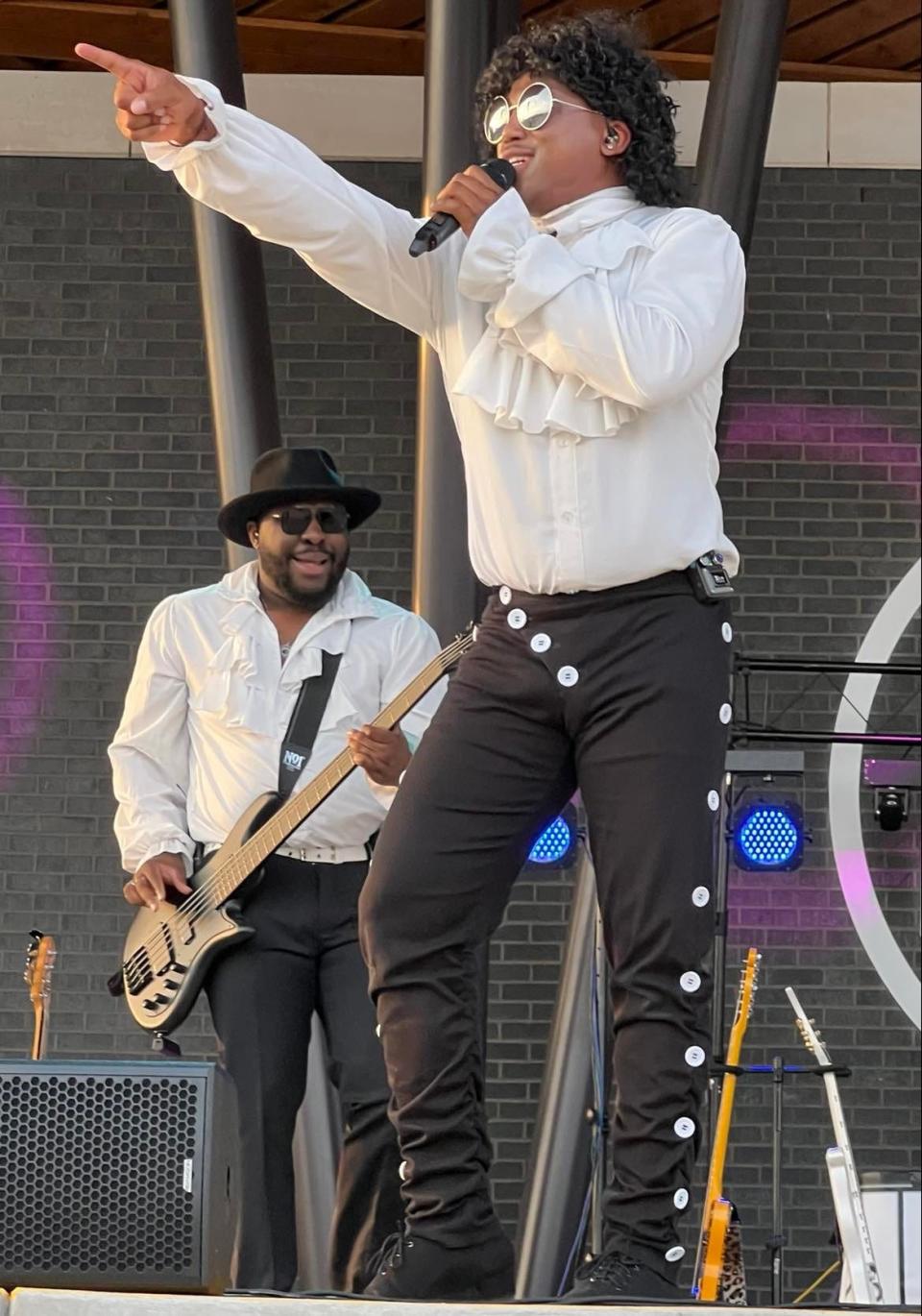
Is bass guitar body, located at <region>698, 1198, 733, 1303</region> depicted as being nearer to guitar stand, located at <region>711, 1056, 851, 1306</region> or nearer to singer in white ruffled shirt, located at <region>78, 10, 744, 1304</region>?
guitar stand, located at <region>711, 1056, 851, 1306</region>

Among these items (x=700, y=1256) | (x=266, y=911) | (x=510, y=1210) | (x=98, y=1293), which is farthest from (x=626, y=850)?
(x=510, y=1210)

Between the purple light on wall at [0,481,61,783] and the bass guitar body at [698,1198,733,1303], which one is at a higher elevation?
the purple light on wall at [0,481,61,783]

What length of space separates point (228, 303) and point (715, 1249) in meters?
2.66

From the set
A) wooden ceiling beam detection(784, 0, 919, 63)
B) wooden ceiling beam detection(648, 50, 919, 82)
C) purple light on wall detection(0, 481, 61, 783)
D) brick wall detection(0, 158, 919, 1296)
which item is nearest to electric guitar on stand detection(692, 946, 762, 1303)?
brick wall detection(0, 158, 919, 1296)

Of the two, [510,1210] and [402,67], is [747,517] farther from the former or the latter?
[510,1210]

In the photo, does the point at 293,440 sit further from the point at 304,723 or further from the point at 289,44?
the point at 304,723

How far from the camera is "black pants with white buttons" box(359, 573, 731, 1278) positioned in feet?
7.54

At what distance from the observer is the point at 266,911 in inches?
141

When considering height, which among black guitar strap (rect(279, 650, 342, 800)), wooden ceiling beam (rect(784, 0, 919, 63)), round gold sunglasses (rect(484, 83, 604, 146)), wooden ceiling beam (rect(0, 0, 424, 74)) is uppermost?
wooden ceiling beam (rect(784, 0, 919, 63))

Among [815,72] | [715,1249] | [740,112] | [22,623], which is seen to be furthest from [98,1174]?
[815,72]

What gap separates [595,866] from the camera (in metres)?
2.39

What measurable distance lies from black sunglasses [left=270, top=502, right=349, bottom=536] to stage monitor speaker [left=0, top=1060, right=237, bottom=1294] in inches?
74.2

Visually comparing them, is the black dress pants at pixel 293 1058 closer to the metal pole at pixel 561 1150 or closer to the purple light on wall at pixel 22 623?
the metal pole at pixel 561 1150

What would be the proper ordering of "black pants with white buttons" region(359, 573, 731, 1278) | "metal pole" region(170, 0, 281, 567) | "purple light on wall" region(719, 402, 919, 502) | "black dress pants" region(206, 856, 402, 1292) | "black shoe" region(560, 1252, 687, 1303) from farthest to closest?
"purple light on wall" region(719, 402, 919, 502) → "metal pole" region(170, 0, 281, 567) → "black dress pants" region(206, 856, 402, 1292) → "black pants with white buttons" region(359, 573, 731, 1278) → "black shoe" region(560, 1252, 687, 1303)
